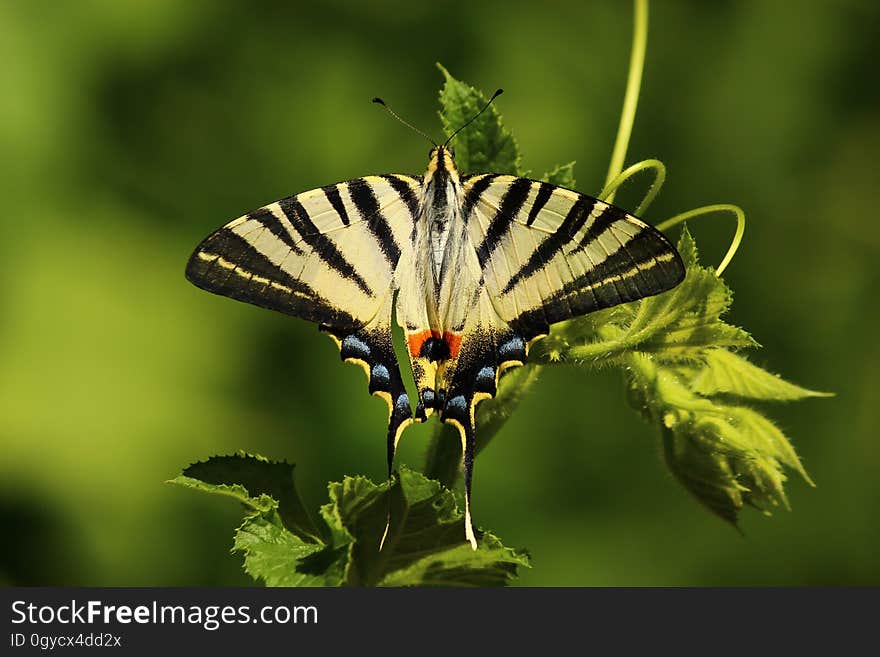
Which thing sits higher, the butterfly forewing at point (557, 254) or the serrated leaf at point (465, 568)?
the butterfly forewing at point (557, 254)

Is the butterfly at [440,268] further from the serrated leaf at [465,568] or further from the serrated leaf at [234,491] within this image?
the serrated leaf at [234,491]

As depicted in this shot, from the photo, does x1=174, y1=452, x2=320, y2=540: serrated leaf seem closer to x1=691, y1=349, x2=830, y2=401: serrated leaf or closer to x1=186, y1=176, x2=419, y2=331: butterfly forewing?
x1=186, y1=176, x2=419, y2=331: butterfly forewing

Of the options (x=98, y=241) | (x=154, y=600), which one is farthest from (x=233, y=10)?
(x=154, y=600)

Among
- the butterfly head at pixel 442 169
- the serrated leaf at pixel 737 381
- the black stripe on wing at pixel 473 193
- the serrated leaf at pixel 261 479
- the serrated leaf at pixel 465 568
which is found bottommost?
the serrated leaf at pixel 465 568

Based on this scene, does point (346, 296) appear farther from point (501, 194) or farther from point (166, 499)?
point (166, 499)

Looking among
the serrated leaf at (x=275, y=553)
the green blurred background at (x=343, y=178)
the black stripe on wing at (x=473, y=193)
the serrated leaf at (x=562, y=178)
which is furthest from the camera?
the green blurred background at (x=343, y=178)

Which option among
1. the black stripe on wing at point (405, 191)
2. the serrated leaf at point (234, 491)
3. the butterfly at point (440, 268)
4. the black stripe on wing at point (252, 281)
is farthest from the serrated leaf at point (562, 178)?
the serrated leaf at point (234, 491)

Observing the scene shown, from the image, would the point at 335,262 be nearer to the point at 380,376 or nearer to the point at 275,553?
the point at 380,376
